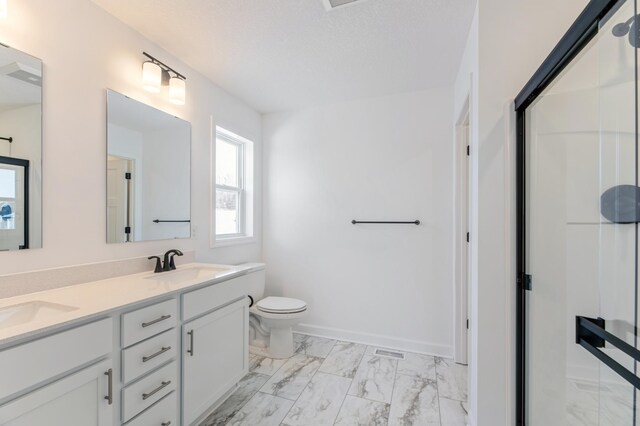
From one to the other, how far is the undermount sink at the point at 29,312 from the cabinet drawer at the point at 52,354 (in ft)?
0.50

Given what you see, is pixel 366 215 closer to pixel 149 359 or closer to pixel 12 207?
pixel 149 359

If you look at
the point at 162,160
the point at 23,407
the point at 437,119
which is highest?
the point at 437,119

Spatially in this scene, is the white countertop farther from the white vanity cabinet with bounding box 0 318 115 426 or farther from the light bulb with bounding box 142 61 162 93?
the light bulb with bounding box 142 61 162 93

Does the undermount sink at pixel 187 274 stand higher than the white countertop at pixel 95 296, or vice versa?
the white countertop at pixel 95 296

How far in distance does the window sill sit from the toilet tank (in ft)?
1.16

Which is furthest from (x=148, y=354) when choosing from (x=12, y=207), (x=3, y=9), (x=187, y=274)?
(x=3, y=9)

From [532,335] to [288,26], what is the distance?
2134 millimetres

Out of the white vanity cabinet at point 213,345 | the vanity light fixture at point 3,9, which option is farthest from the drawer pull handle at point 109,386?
the vanity light fixture at point 3,9

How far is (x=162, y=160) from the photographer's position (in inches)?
76.1

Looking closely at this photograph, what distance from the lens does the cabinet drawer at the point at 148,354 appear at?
1133 millimetres

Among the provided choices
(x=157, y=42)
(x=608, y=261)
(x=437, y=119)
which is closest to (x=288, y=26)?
(x=157, y=42)

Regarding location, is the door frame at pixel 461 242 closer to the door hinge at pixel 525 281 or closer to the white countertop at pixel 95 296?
the door hinge at pixel 525 281

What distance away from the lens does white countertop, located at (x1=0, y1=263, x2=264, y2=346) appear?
85 centimetres

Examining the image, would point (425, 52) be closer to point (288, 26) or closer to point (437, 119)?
point (437, 119)
